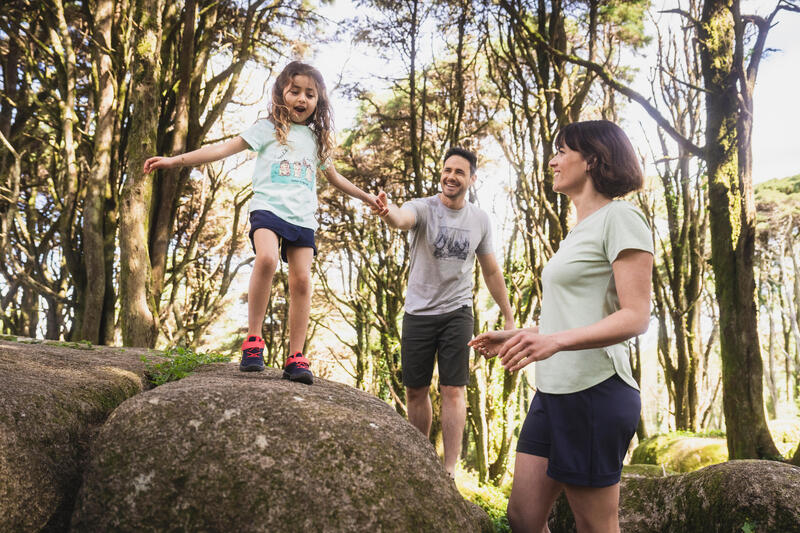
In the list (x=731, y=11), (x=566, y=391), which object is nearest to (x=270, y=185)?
(x=566, y=391)

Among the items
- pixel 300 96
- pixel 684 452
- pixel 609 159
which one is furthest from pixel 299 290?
pixel 684 452

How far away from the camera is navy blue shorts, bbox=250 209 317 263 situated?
11.2ft

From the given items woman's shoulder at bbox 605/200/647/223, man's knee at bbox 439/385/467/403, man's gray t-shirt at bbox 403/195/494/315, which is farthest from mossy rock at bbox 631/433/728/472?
woman's shoulder at bbox 605/200/647/223

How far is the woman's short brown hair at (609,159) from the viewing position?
7.16 ft

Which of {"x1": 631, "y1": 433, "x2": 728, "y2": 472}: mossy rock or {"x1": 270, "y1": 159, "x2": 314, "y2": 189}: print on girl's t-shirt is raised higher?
{"x1": 270, "y1": 159, "x2": 314, "y2": 189}: print on girl's t-shirt

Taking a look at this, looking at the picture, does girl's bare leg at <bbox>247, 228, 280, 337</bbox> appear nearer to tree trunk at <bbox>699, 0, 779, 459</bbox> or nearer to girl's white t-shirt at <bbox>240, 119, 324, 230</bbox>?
girl's white t-shirt at <bbox>240, 119, 324, 230</bbox>

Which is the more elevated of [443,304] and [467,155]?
[467,155]

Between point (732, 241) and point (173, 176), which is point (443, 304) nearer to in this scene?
point (732, 241)

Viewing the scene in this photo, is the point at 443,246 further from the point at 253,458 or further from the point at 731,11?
the point at 731,11

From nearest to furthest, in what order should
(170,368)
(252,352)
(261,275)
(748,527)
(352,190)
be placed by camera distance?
(748,527), (261,275), (252,352), (170,368), (352,190)

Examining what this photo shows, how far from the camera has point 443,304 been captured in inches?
167

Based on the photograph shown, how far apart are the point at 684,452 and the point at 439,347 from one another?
5.82m

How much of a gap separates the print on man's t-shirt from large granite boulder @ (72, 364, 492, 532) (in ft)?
6.54

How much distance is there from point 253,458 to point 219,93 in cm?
993
